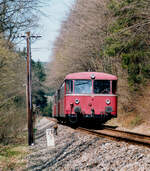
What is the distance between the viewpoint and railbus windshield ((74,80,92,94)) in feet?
56.9

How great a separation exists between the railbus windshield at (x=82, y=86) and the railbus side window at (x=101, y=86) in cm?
29

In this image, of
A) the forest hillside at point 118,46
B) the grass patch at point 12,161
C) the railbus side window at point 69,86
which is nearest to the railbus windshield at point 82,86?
the railbus side window at point 69,86

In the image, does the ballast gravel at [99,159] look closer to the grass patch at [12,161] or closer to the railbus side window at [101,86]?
the grass patch at [12,161]

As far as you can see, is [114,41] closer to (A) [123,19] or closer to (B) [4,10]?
(A) [123,19]

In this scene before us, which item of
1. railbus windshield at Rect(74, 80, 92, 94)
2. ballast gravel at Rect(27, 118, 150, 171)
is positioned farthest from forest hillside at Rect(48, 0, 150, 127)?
ballast gravel at Rect(27, 118, 150, 171)

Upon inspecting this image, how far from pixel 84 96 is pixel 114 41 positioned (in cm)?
557

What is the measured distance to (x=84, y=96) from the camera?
1712cm

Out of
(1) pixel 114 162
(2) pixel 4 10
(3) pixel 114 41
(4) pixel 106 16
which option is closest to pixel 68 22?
(4) pixel 106 16

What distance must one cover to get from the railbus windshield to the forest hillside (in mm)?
2921

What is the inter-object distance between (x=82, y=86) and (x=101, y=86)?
0.92 metres

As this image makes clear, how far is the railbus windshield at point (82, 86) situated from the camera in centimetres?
1733

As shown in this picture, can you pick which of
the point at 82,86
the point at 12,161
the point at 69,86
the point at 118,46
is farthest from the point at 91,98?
the point at 12,161

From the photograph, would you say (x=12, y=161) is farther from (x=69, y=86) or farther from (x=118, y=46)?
(x=118, y=46)

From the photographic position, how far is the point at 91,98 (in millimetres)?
17109
